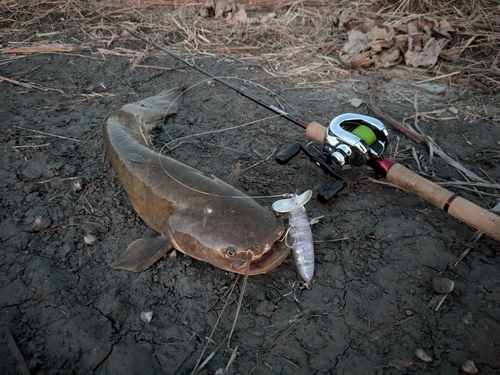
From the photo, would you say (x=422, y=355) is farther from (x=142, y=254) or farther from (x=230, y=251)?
(x=142, y=254)

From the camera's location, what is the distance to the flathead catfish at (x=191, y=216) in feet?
7.60

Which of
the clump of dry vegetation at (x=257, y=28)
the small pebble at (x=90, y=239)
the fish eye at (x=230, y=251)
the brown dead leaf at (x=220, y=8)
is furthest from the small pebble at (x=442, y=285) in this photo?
the brown dead leaf at (x=220, y=8)

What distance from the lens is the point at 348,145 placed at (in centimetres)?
275

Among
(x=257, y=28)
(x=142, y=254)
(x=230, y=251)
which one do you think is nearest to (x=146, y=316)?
(x=142, y=254)

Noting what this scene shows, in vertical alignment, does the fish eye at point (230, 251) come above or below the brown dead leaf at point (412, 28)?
below

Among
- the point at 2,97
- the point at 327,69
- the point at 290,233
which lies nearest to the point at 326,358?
the point at 290,233

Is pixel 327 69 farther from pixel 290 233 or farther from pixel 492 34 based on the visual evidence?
pixel 290 233

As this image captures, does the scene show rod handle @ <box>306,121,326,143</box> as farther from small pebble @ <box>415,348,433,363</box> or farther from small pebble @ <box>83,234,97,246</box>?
small pebble @ <box>83,234,97,246</box>

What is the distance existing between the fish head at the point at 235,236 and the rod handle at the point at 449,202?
0.98m

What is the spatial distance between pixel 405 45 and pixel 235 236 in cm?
387

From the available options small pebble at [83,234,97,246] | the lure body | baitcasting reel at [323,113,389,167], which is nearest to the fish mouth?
the lure body

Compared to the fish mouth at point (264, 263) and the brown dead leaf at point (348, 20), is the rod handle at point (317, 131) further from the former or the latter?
the brown dead leaf at point (348, 20)

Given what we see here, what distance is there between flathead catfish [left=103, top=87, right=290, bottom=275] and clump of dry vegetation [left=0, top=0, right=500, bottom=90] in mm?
2491

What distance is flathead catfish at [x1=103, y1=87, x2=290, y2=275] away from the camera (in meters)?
2.32
